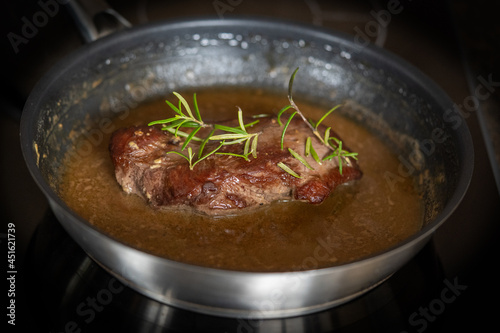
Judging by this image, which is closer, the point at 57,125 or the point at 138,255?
the point at 138,255

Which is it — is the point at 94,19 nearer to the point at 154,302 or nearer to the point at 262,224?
the point at 262,224

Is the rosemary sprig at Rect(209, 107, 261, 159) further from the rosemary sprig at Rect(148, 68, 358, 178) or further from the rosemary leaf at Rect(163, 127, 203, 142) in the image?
the rosemary leaf at Rect(163, 127, 203, 142)

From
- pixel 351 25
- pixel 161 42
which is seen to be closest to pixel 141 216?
pixel 161 42

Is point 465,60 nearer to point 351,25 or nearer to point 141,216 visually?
point 351,25

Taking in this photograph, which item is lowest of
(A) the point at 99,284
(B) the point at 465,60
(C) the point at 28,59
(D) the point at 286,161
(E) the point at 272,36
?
(A) the point at 99,284

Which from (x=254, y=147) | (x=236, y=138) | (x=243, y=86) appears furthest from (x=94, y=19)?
(x=254, y=147)

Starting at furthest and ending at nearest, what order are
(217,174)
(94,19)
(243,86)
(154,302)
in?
(243,86) → (94,19) → (217,174) → (154,302)

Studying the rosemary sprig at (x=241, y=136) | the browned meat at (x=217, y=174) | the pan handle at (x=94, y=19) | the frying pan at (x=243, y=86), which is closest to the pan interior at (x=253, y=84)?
the frying pan at (x=243, y=86)
